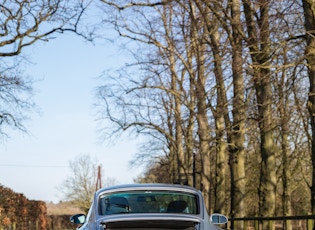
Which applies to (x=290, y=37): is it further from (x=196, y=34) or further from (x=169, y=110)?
(x=169, y=110)

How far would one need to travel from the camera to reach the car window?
850 centimetres

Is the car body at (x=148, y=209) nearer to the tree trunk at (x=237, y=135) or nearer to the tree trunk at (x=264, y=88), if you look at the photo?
the tree trunk at (x=264, y=88)

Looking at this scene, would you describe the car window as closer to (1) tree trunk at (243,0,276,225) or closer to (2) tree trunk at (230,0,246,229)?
(1) tree trunk at (243,0,276,225)

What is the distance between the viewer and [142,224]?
7680 mm

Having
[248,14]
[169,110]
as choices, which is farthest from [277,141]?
[248,14]

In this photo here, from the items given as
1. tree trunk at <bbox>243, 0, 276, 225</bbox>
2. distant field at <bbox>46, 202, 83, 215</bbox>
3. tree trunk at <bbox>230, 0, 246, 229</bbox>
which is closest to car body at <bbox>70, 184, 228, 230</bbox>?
tree trunk at <bbox>243, 0, 276, 225</bbox>

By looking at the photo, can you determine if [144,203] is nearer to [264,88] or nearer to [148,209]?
[148,209]

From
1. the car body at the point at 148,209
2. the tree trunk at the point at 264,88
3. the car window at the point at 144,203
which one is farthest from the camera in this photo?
the tree trunk at the point at 264,88

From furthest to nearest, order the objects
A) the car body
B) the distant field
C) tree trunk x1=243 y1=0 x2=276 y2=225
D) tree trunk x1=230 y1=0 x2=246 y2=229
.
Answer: the distant field
tree trunk x1=230 y1=0 x2=246 y2=229
tree trunk x1=243 y1=0 x2=276 y2=225
the car body

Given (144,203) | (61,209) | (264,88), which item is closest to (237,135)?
(264,88)

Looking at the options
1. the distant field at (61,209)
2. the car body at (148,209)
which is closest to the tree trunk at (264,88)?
the car body at (148,209)

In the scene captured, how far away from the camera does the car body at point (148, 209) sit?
7.70m

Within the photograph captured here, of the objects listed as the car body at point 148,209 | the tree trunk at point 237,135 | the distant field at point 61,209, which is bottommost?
the car body at point 148,209

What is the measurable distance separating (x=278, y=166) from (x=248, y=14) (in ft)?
69.4
